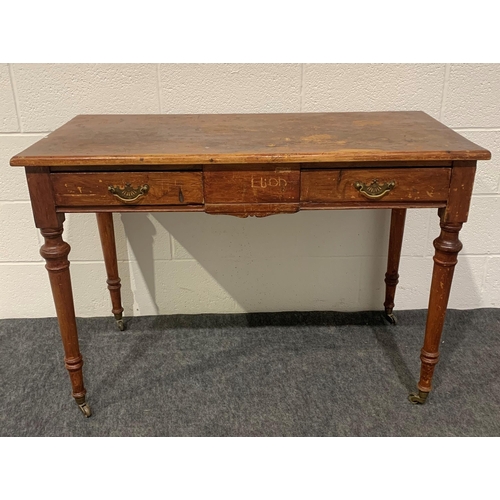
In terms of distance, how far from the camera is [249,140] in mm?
1570

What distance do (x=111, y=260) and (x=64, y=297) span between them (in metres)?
0.48

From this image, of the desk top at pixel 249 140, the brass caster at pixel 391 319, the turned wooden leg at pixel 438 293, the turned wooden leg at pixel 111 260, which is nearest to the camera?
the desk top at pixel 249 140

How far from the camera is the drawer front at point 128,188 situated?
146cm

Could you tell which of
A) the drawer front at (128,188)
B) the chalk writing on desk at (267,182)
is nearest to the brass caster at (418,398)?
the chalk writing on desk at (267,182)

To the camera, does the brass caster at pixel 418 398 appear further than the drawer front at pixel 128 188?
Yes

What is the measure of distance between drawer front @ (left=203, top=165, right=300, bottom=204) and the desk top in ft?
0.12

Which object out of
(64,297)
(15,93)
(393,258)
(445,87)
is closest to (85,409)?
(64,297)

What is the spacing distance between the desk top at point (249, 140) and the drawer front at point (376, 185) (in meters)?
0.04

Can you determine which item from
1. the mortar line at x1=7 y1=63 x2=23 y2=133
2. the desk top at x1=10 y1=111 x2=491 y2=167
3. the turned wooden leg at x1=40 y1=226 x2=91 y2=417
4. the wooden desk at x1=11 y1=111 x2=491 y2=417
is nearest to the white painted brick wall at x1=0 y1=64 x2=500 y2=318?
the mortar line at x1=7 y1=63 x2=23 y2=133

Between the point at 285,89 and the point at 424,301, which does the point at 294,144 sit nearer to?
the point at 285,89

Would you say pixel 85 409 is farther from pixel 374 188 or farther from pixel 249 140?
pixel 374 188

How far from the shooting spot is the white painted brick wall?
1920 millimetres

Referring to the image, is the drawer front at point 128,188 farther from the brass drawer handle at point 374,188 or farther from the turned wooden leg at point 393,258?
the turned wooden leg at point 393,258

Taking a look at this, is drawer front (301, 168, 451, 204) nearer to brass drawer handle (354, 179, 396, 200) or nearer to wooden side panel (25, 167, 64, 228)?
brass drawer handle (354, 179, 396, 200)
